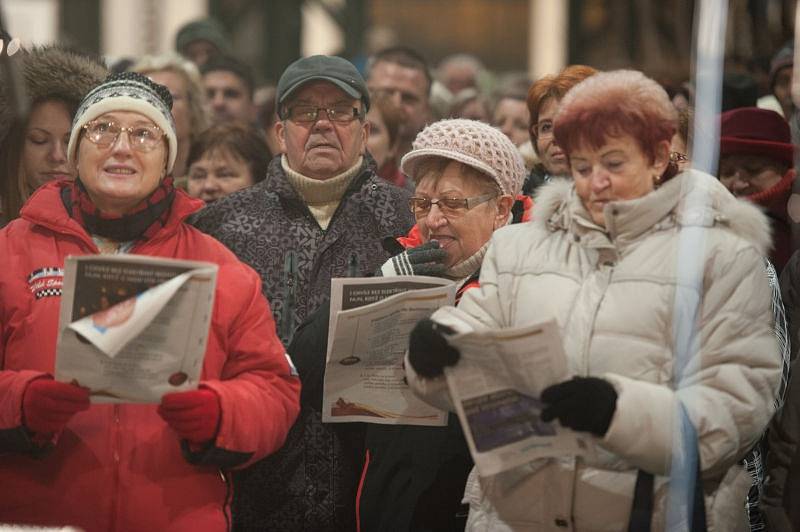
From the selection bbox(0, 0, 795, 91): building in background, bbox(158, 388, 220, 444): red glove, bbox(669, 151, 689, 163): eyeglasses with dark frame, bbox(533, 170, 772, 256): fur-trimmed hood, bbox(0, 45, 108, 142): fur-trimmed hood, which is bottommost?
bbox(158, 388, 220, 444): red glove

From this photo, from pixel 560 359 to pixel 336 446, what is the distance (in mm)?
1221

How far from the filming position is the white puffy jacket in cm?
326

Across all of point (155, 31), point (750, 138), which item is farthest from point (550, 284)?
point (155, 31)

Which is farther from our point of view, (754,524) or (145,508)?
(754,524)

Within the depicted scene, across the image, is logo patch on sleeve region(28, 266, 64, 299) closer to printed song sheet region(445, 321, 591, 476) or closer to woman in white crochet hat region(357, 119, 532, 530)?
woman in white crochet hat region(357, 119, 532, 530)

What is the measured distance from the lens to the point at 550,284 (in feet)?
11.3

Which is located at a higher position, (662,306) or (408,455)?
(662,306)

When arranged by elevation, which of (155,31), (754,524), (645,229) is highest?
(155,31)

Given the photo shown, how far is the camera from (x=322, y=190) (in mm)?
4547

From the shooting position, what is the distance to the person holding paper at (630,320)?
326 centimetres

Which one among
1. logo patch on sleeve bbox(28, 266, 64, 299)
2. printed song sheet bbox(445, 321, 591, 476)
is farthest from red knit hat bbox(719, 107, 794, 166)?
logo patch on sleeve bbox(28, 266, 64, 299)

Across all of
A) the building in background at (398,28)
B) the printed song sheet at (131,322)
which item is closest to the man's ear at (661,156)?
the printed song sheet at (131,322)

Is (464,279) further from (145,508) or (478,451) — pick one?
(145,508)

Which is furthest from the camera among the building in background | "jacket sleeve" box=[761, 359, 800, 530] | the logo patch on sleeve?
the building in background
